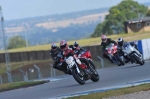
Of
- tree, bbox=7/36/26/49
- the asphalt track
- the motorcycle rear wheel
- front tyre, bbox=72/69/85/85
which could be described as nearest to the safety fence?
the asphalt track

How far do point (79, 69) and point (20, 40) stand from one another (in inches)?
5152

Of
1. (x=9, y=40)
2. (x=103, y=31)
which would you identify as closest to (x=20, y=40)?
(x=9, y=40)

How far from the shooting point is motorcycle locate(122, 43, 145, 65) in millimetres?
25328

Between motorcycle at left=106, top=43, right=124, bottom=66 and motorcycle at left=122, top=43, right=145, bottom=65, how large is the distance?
4.28 ft

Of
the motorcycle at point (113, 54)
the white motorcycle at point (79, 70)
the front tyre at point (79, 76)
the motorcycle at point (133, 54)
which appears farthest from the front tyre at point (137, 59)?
the front tyre at point (79, 76)

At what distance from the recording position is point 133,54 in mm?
25422

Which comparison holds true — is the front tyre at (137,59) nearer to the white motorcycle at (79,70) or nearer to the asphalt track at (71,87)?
the asphalt track at (71,87)

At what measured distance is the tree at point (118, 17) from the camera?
12794cm

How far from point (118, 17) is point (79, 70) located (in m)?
109

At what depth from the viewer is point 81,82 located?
779 inches

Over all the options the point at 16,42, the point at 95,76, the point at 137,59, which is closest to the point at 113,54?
the point at 137,59

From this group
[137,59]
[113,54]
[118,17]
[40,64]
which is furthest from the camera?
[118,17]

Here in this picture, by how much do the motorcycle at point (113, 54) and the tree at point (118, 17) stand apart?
9695 cm

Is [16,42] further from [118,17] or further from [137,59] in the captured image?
[137,59]
